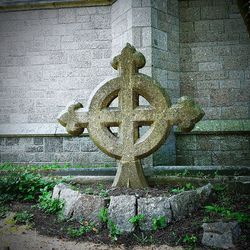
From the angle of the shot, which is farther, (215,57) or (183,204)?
(215,57)

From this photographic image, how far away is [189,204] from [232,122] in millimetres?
3301

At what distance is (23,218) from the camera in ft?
10.7

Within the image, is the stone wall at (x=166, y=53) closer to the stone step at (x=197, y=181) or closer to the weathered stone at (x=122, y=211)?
the stone step at (x=197, y=181)

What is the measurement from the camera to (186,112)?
11.0 feet

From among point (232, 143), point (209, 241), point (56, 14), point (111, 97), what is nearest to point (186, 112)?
point (111, 97)

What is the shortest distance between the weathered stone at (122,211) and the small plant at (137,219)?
0.04 meters

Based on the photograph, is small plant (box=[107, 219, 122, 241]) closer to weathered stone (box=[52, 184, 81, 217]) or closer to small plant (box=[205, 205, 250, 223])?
weathered stone (box=[52, 184, 81, 217])

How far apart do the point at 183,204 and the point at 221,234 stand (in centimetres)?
57

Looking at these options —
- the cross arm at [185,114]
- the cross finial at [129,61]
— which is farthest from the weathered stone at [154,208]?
the cross finial at [129,61]

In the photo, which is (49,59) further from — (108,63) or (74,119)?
(74,119)

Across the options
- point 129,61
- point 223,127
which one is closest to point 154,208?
point 129,61

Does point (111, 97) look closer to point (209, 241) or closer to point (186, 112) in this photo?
point (186, 112)

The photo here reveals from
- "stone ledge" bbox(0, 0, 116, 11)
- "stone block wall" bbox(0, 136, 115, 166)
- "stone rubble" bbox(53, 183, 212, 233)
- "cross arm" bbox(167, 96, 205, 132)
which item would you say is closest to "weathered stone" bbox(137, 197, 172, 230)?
"stone rubble" bbox(53, 183, 212, 233)

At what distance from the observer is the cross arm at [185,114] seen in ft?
11.0
